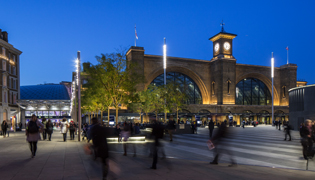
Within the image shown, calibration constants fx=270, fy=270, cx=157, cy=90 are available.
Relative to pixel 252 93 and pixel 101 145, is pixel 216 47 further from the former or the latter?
pixel 101 145

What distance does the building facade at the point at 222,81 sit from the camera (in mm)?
66438

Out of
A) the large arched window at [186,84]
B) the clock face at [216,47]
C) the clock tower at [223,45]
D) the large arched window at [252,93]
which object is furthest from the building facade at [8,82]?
the large arched window at [252,93]

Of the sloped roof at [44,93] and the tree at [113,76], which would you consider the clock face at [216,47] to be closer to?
the tree at [113,76]

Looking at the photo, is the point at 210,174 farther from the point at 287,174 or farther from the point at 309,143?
the point at 309,143

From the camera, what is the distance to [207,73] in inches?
2876

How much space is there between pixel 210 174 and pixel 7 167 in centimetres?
702

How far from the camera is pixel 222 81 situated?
69.4m

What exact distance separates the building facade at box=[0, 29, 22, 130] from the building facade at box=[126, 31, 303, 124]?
24.5 metres

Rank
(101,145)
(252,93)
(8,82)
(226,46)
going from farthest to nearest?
(252,93) < (226,46) < (8,82) < (101,145)

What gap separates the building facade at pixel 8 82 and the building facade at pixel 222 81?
2452 centimetres

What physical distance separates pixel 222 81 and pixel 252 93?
16.7 m

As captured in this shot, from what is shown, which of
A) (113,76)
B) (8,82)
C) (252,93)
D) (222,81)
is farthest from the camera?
(252,93)

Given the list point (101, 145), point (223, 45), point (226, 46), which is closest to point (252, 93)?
point (226, 46)

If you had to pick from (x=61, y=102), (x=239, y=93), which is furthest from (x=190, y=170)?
(x=239, y=93)
